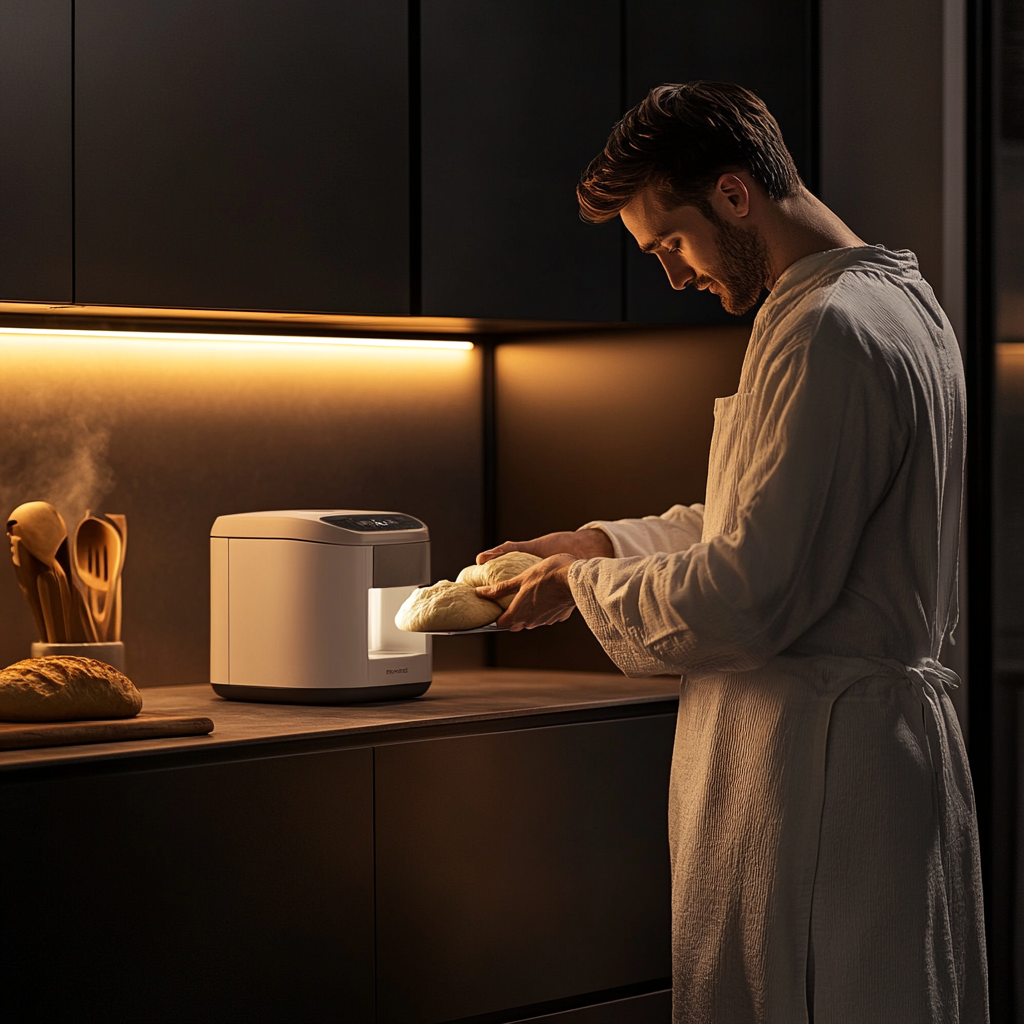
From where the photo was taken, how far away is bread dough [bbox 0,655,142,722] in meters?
1.73

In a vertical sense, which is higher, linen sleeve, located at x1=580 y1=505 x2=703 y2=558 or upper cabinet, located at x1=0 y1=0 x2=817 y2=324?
upper cabinet, located at x1=0 y1=0 x2=817 y2=324

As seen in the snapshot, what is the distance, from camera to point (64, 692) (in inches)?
69.1

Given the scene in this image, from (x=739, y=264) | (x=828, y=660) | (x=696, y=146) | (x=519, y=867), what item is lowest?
(x=519, y=867)

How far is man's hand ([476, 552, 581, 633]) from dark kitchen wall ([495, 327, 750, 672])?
76cm

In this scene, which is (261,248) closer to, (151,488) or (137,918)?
(151,488)

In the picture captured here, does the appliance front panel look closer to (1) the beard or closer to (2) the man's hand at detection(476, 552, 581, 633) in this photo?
(2) the man's hand at detection(476, 552, 581, 633)

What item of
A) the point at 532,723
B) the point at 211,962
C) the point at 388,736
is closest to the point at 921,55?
the point at 532,723

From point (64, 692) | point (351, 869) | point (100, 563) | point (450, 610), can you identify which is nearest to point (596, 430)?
point (450, 610)

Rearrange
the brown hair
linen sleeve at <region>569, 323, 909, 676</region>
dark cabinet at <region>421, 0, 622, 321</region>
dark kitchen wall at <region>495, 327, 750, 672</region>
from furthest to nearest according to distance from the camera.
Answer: dark kitchen wall at <region>495, 327, 750, 672</region> < dark cabinet at <region>421, 0, 622, 321</region> < the brown hair < linen sleeve at <region>569, 323, 909, 676</region>

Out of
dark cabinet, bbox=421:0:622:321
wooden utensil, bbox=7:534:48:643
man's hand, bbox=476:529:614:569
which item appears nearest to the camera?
man's hand, bbox=476:529:614:569

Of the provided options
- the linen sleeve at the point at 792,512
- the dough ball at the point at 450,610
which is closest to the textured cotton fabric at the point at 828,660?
the linen sleeve at the point at 792,512

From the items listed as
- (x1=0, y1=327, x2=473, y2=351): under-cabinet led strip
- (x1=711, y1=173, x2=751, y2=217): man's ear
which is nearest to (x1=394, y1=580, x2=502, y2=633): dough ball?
(x1=711, y1=173, x2=751, y2=217): man's ear

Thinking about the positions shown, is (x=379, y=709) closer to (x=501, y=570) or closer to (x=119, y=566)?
(x=501, y=570)

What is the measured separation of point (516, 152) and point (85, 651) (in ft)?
3.30
